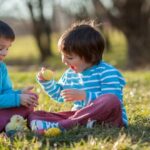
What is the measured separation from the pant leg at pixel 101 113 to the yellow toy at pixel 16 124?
33 cm

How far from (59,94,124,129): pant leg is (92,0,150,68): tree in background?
56.2 ft

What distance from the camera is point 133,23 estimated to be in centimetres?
2209

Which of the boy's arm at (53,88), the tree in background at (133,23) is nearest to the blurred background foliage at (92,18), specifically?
the tree in background at (133,23)

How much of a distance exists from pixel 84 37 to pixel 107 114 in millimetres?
775

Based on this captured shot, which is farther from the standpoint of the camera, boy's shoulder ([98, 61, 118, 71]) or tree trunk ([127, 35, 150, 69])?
tree trunk ([127, 35, 150, 69])

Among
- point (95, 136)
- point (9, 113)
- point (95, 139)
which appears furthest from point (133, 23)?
point (95, 139)

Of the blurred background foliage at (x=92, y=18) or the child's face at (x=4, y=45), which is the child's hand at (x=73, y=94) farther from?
the blurred background foliage at (x=92, y=18)

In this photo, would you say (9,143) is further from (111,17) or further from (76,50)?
(111,17)

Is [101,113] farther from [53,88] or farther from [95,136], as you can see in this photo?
[53,88]

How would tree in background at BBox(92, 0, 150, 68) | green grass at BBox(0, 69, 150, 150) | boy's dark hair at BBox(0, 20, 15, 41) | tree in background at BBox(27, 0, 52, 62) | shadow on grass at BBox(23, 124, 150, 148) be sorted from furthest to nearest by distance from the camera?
tree in background at BBox(27, 0, 52, 62) < tree in background at BBox(92, 0, 150, 68) < boy's dark hair at BBox(0, 20, 15, 41) < shadow on grass at BBox(23, 124, 150, 148) < green grass at BBox(0, 69, 150, 150)

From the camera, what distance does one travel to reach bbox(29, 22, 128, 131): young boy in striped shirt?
4883mm

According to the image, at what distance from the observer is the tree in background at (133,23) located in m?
21.9

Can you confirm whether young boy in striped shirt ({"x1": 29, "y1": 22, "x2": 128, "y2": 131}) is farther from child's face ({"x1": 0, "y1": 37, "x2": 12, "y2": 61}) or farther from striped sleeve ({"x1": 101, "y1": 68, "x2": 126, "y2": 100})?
child's face ({"x1": 0, "y1": 37, "x2": 12, "y2": 61})

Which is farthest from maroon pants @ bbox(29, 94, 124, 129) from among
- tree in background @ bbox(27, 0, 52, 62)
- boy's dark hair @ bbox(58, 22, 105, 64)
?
tree in background @ bbox(27, 0, 52, 62)
